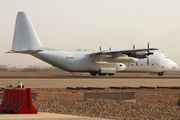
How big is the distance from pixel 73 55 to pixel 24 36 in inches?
309

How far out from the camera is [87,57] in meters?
39.8

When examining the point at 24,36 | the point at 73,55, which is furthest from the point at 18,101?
the point at 73,55

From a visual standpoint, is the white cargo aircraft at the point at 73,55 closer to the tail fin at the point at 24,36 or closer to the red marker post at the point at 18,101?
the tail fin at the point at 24,36

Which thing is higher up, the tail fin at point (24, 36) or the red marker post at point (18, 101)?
the tail fin at point (24, 36)

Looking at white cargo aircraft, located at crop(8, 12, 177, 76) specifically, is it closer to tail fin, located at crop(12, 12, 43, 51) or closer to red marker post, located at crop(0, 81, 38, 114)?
tail fin, located at crop(12, 12, 43, 51)

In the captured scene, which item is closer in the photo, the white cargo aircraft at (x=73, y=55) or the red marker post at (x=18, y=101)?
the red marker post at (x=18, y=101)

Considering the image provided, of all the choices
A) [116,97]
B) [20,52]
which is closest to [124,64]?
Result: [20,52]

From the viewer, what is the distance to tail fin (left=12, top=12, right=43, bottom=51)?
37.2 m

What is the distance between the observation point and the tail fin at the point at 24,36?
3725cm

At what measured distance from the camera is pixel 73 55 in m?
39.2

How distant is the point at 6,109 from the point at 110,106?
422 centimetres

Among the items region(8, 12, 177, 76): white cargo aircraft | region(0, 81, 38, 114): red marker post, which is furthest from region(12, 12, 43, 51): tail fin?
region(0, 81, 38, 114): red marker post

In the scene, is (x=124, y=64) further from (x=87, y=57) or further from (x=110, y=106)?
(x=110, y=106)

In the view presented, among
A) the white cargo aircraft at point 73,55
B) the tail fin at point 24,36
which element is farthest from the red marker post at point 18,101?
the tail fin at point 24,36
